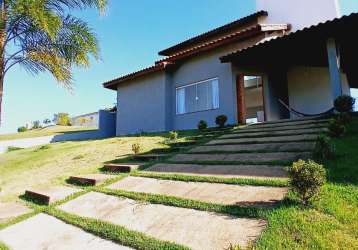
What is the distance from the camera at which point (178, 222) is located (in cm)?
425

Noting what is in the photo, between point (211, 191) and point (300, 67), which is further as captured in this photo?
point (300, 67)

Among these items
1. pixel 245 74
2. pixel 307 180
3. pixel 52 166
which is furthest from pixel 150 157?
pixel 245 74

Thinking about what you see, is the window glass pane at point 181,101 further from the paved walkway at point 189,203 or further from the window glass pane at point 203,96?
the paved walkway at point 189,203

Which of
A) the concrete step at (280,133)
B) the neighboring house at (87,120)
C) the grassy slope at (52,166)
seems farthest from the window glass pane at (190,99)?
the neighboring house at (87,120)

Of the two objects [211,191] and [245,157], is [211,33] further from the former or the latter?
[211,191]

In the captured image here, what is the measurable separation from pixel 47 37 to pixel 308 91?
1228 centimetres

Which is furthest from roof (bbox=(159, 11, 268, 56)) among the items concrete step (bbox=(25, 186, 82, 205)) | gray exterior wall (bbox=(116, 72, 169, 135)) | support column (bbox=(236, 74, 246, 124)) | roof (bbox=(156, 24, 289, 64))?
concrete step (bbox=(25, 186, 82, 205))

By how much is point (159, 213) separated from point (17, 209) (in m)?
3.48

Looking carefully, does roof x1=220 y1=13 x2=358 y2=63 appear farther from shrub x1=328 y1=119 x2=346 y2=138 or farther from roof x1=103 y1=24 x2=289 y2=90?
shrub x1=328 y1=119 x2=346 y2=138

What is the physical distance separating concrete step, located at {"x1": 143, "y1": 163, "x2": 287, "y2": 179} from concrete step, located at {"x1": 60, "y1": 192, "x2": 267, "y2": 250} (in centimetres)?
155

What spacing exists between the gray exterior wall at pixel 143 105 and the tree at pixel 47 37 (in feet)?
24.3

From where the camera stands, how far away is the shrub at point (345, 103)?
9555mm

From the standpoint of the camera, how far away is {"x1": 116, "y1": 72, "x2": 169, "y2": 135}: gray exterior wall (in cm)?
1700

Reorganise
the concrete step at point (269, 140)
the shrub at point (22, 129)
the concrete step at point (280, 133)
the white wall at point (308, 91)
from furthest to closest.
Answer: the shrub at point (22, 129) → the white wall at point (308, 91) → the concrete step at point (280, 133) → the concrete step at point (269, 140)
